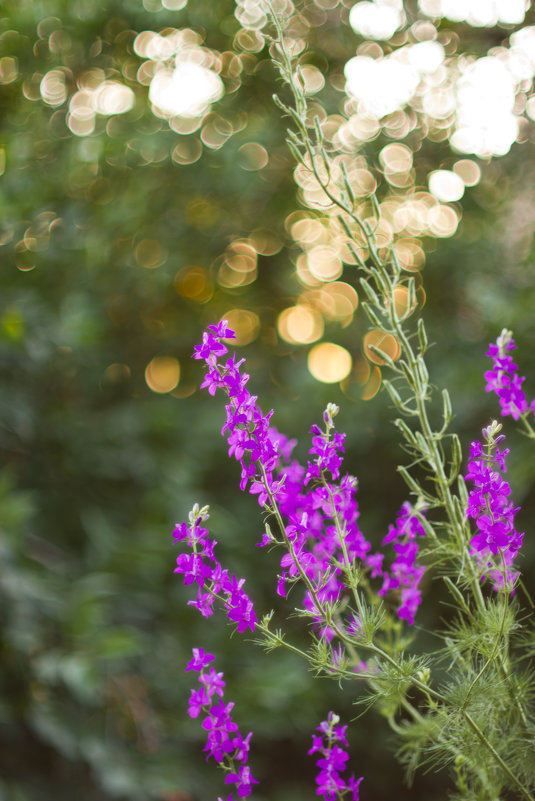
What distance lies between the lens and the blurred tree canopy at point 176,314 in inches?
82.8

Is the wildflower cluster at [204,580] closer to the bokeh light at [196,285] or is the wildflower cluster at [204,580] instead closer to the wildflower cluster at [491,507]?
the wildflower cluster at [491,507]

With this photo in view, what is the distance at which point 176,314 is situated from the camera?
3811 mm

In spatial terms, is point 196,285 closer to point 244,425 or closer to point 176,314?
point 176,314

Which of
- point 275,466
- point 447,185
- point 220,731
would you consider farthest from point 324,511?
point 447,185

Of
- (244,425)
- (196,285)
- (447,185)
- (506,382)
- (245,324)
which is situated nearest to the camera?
(244,425)

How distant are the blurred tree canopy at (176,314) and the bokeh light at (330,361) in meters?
0.02

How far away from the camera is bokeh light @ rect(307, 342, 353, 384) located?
3.67 meters

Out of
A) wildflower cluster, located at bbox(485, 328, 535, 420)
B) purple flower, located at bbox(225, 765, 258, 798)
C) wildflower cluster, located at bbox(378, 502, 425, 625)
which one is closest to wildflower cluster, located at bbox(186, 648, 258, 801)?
purple flower, located at bbox(225, 765, 258, 798)

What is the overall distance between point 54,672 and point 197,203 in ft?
8.39

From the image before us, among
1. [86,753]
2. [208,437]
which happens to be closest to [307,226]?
[208,437]

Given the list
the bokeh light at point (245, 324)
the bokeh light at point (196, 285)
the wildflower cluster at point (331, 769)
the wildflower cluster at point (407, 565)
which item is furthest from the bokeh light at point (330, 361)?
the wildflower cluster at point (331, 769)

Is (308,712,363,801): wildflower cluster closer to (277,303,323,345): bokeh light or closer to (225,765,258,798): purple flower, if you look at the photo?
(225,765,258,798): purple flower

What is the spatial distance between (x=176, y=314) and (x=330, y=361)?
0.92 metres

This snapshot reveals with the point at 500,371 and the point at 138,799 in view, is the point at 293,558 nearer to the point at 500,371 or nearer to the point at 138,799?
the point at 500,371
